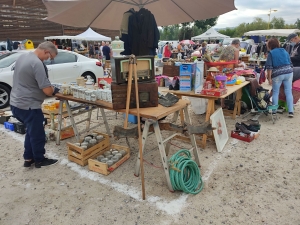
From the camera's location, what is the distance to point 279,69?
5195 millimetres

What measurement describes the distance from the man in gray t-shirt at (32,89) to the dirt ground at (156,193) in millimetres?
584

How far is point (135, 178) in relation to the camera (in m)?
3.09

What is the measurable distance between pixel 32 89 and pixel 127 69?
1.37 metres

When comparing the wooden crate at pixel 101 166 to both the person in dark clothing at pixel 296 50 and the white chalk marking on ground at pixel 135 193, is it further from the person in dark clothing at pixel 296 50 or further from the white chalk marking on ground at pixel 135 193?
the person in dark clothing at pixel 296 50

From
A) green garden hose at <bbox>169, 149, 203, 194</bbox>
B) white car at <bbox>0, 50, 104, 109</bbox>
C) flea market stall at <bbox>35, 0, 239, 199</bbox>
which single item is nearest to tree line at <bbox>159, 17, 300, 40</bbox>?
white car at <bbox>0, 50, 104, 109</bbox>

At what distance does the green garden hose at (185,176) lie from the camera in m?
2.67

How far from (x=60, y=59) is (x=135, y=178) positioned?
5.78m

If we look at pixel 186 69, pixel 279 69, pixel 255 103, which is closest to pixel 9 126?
pixel 186 69

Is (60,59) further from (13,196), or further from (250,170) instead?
(250,170)

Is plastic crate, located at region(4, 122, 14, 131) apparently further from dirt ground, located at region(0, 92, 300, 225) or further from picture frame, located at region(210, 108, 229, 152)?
picture frame, located at region(210, 108, 229, 152)

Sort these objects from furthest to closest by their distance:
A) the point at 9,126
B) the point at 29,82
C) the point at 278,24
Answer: the point at 278,24
the point at 9,126
the point at 29,82

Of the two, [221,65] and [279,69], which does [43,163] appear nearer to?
[221,65]

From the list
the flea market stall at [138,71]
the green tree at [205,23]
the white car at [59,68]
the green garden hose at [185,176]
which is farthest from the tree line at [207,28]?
the green garden hose at [185,176]

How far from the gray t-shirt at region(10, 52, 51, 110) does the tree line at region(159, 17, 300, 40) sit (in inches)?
1429
